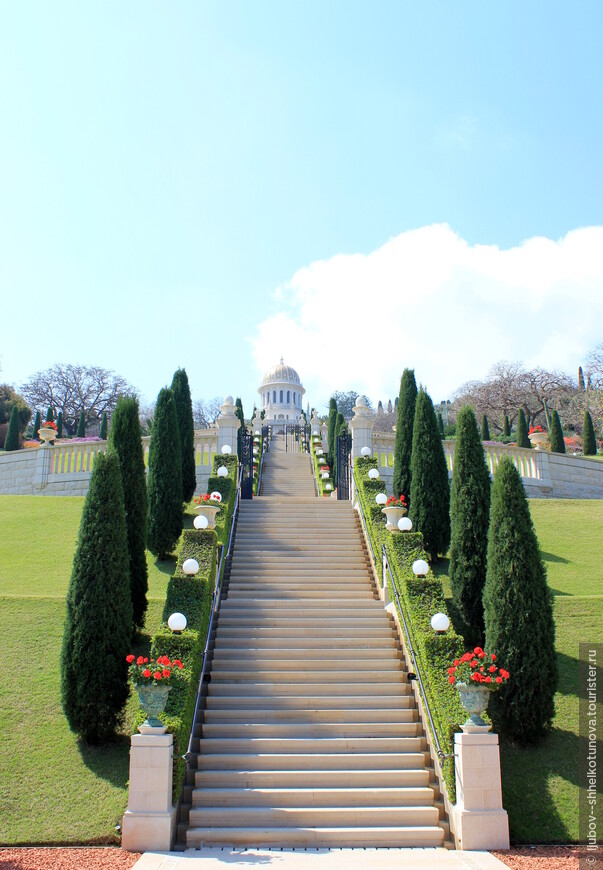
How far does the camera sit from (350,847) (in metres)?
7.63

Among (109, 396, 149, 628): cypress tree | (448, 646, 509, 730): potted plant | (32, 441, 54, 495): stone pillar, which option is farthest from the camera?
(32, 441, 54, 495): stone pillar

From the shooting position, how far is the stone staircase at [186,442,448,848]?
792 centimetres

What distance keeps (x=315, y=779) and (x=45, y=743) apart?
151 inches

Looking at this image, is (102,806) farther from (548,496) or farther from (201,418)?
(201,418)

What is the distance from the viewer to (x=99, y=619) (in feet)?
31.2

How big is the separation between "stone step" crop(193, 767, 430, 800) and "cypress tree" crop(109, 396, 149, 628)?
3931mm

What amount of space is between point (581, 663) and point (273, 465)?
18113mm

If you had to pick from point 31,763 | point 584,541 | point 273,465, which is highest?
point 273,465

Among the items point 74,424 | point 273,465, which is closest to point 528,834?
point 273,465

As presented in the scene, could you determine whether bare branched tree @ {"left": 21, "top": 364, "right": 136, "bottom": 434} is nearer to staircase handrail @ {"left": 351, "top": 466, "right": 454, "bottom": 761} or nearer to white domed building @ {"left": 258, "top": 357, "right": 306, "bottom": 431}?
white domed building @ {"left": 258, "top": 357, "right": 306, "bottom": 431}

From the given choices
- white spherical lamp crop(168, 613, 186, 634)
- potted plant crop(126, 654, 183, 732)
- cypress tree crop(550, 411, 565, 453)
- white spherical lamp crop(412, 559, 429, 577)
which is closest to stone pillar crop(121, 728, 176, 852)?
potted plant crop(126, 654, 183, 732)

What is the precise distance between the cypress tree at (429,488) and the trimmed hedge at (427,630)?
1.40 m

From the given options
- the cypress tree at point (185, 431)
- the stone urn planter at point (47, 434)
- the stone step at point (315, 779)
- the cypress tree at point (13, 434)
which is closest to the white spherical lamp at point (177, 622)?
the stone step at point (315, 779)

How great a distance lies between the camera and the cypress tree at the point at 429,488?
52.1ft
